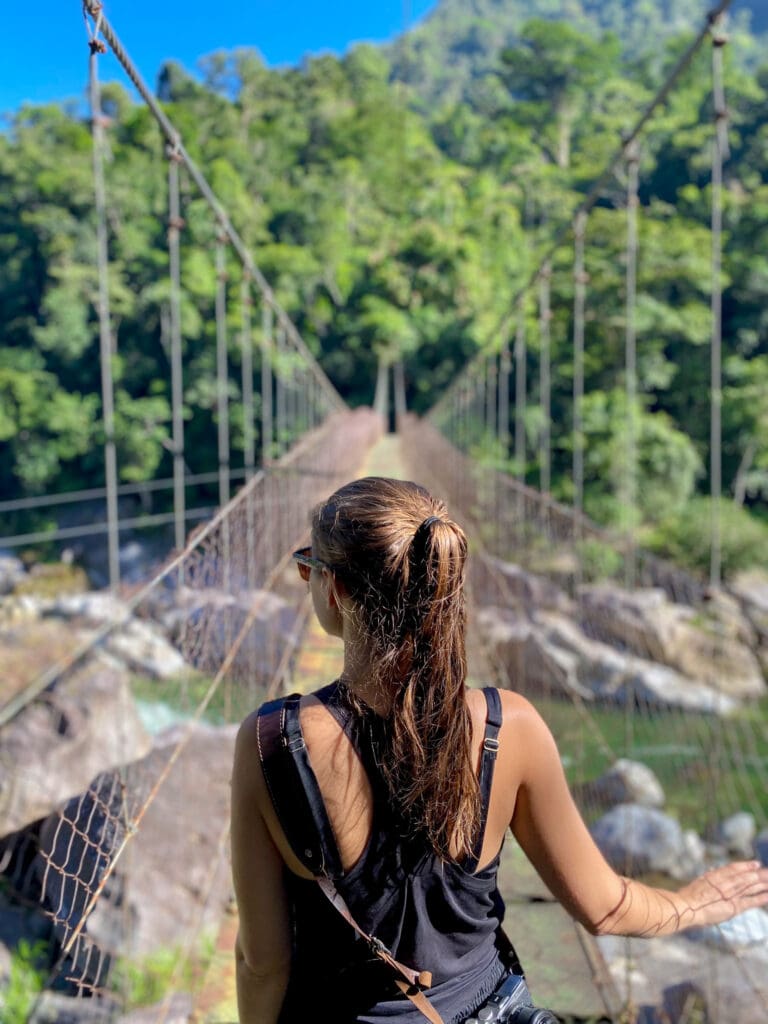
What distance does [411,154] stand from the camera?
35.2 metres

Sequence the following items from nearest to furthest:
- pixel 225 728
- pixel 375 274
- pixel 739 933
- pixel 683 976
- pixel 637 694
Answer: pixel 739 933 < pixel 225 728 < pixel 683 976 < pixel 637 694 < pixel 375 274

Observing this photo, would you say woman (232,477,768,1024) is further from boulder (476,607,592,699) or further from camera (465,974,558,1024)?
boulder (476,607,592,699)

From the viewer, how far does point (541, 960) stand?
146 centimetres

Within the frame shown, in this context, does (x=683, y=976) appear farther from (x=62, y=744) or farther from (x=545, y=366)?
(x=62, y=744)

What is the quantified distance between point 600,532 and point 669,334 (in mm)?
14933

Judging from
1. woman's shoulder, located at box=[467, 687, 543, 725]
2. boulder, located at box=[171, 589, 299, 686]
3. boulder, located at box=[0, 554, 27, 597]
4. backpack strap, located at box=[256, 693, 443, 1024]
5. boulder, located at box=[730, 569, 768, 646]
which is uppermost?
woman's shoulder, located at box=[467, 687, 543, 725]

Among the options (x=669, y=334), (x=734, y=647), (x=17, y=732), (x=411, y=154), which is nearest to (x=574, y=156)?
(x=411, y=154)

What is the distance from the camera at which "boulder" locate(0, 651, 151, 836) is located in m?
4.66

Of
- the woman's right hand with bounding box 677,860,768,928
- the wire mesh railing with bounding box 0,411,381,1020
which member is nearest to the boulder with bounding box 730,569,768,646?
the wire mesh railing with bounding box 0,411,381,1020

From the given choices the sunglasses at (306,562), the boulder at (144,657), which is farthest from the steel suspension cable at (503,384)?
the sunglasses at (306,562)

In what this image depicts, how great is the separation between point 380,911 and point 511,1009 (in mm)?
118

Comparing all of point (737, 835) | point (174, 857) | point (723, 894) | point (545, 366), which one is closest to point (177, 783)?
point (174, 857)

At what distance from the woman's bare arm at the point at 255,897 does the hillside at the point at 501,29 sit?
56.1 meters

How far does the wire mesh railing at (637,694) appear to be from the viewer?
2643 millimetres
